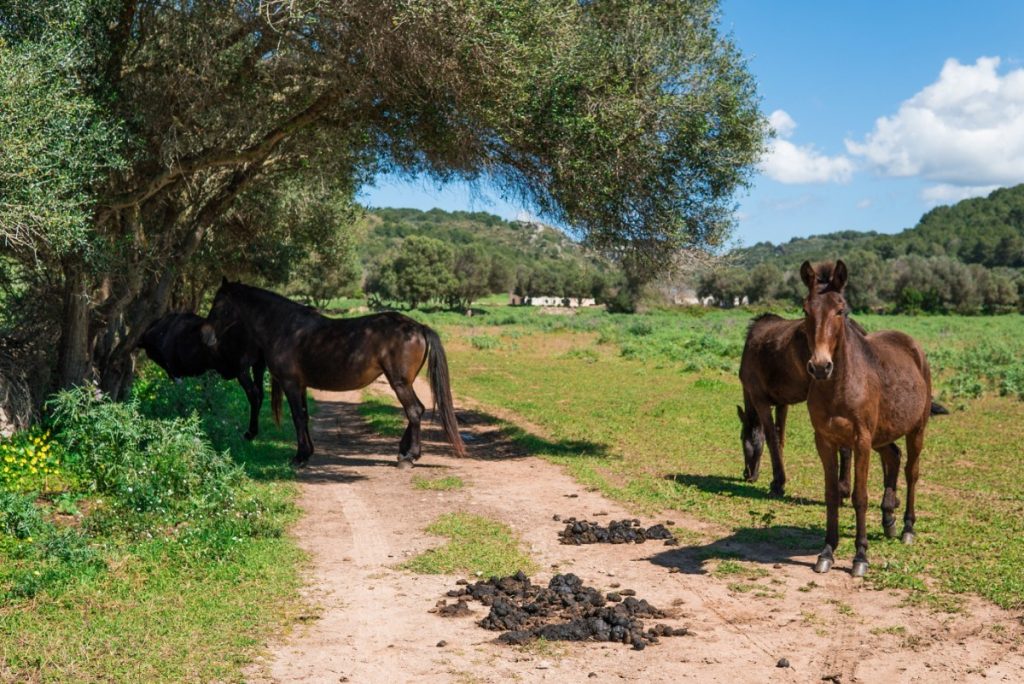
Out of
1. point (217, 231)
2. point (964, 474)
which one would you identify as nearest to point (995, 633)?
point (964, 474)

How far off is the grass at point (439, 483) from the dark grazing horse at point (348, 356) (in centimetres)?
72

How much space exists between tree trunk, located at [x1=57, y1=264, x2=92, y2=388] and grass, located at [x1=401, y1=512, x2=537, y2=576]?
6.84 m

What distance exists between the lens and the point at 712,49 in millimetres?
14320

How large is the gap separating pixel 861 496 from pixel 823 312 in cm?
190

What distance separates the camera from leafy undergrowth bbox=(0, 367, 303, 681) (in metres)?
5.91

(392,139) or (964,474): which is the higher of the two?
(392,139)

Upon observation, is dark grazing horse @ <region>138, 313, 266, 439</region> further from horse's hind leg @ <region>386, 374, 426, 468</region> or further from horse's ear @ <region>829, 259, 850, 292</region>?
horse's ear @ <region>829, 259, 850, 292</region>

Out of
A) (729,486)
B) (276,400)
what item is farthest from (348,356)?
(729,486)

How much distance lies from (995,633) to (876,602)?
3.17 feet

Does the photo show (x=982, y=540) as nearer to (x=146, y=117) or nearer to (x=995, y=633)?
(x=995, y=633)

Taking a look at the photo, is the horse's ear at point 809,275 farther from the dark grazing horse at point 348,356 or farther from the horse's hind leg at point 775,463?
the dark grazing horse at point 348,356

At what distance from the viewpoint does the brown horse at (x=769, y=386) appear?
11.5 meters

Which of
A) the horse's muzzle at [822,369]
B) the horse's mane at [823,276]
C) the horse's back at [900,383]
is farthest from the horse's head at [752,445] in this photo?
the horse's muzzle at [822,369]

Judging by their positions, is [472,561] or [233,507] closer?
[472,561]
